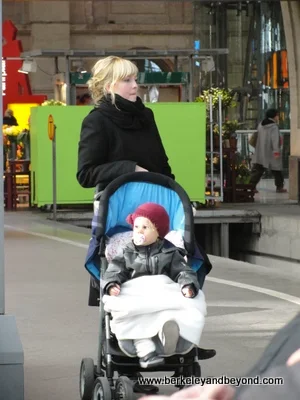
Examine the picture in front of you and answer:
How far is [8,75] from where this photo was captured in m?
32.3

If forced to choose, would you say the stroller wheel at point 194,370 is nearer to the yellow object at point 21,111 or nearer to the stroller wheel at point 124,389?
the stroller wheel at point 124,389

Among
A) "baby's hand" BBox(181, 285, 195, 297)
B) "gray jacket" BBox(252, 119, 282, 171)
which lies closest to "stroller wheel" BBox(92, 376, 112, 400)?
"baby's hand" BBox(181, 285, 195, 297)

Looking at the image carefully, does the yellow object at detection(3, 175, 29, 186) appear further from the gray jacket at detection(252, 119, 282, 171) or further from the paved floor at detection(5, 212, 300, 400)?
the paved floor at detection(5, 212, 300, 400)

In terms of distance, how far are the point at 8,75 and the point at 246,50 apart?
767 centimetres

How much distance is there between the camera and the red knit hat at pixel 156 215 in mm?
5629

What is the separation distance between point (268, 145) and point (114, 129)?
1959 centimetres

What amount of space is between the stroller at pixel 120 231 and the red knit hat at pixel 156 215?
164 millimetres

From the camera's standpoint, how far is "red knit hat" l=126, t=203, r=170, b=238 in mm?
5629

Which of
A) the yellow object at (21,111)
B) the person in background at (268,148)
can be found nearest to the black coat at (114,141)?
the person in background at (268,148)

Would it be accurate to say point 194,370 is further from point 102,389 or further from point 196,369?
point 102,389

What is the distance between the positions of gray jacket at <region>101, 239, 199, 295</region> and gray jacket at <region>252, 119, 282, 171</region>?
19678 mm

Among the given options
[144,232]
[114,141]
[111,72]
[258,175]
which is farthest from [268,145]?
[144,232]

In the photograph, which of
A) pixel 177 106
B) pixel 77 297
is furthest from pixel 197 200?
pixel 77 297

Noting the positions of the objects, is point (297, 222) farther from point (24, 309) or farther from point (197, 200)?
point (24, 309)
